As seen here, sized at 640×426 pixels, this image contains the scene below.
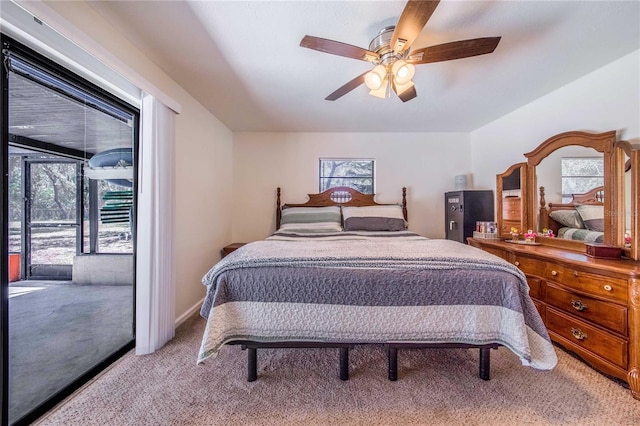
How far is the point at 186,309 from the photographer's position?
7.64 ft

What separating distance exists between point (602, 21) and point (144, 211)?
10.6 ft

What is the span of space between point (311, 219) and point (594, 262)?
8.34 feet

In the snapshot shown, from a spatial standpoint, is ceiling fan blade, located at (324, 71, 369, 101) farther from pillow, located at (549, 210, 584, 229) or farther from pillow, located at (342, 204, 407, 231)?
pillow, located at (549, 210, 584, 229)

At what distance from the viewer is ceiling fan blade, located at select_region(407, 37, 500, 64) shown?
1.33m

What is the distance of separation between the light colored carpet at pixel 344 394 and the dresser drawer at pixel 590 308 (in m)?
0.34

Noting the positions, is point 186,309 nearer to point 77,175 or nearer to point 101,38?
point 77,175

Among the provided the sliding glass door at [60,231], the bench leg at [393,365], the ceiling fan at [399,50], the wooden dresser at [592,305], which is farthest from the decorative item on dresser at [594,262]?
the sliding glass door at [60,231]

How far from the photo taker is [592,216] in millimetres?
1896

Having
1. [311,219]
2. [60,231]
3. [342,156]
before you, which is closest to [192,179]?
[60,231]

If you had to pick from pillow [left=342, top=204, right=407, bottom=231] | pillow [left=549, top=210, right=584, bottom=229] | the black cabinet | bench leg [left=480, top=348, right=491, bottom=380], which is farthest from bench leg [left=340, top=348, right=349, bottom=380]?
the black cabinet

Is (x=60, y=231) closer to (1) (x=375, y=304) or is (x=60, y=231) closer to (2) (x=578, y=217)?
(1) (x=375, y=304)

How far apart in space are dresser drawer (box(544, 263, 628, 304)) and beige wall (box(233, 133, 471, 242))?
1.80 metres

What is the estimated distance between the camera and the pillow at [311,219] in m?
3.05

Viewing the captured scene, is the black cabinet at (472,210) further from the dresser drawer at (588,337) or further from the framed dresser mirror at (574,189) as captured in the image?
the dresser drawer at (588,337)
